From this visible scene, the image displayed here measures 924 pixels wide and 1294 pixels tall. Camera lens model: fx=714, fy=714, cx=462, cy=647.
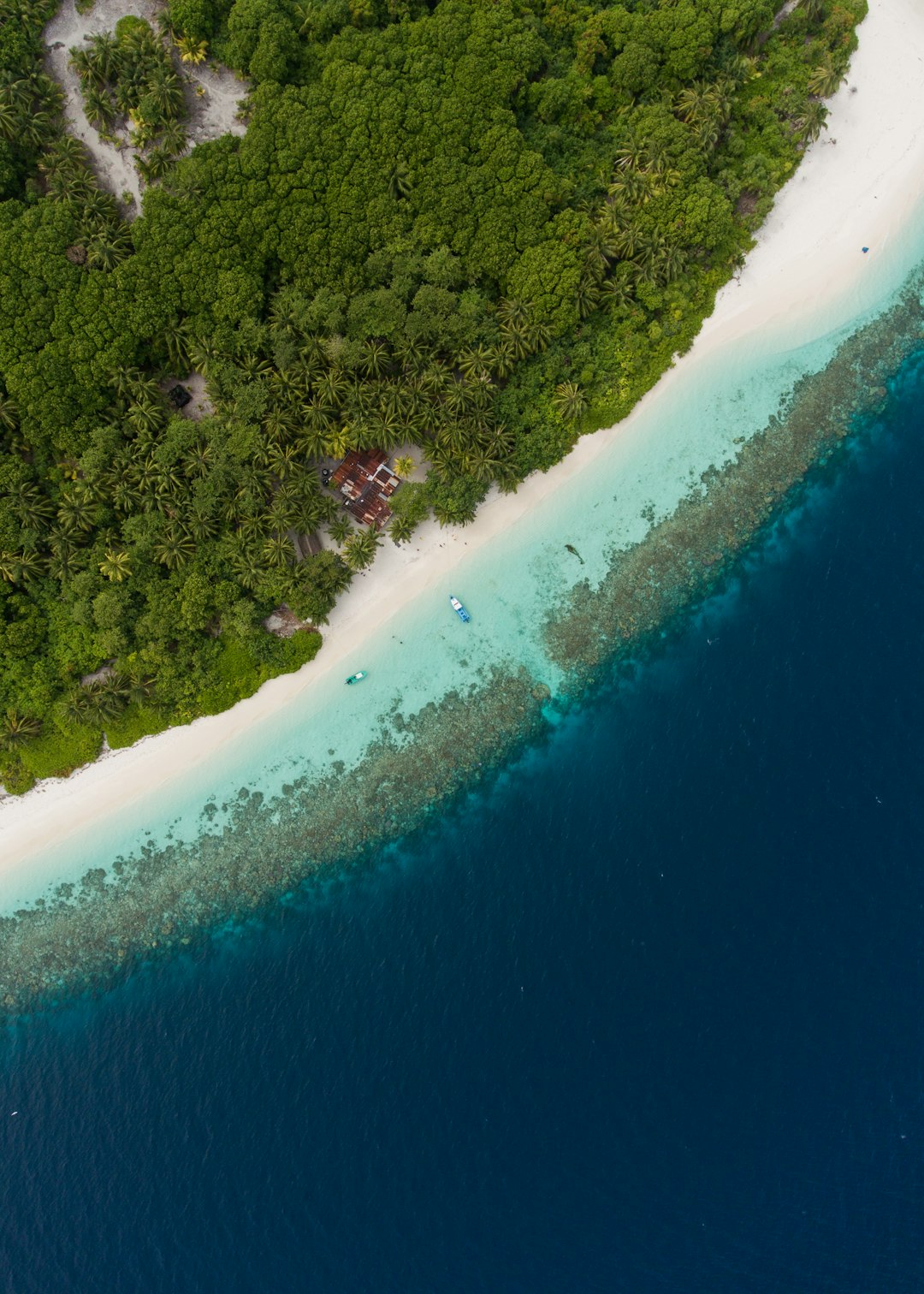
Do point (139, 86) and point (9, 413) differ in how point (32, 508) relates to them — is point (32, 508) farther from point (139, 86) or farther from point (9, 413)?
point (139, 86)

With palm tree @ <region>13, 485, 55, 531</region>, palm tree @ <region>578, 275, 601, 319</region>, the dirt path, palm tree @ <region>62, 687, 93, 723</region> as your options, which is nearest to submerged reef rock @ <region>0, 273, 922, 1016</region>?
palm tree @ <region>62, 687, 93, 723</region>

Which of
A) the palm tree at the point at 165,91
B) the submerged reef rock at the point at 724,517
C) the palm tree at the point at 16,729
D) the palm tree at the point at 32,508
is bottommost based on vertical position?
the submerged reef rock at the point at 724,517

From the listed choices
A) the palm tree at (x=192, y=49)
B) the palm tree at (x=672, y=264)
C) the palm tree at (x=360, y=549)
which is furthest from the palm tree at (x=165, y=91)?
the palm tree at (x=672, y=264)

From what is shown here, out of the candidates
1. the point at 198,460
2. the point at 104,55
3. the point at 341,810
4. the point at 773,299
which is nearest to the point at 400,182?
the point at 104,55

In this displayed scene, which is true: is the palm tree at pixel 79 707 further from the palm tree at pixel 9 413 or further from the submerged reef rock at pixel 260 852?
the palm tree at pixel 9 413

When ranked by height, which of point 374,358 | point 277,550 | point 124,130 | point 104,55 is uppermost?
point 104,55

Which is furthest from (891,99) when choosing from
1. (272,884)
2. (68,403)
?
(272,884)
